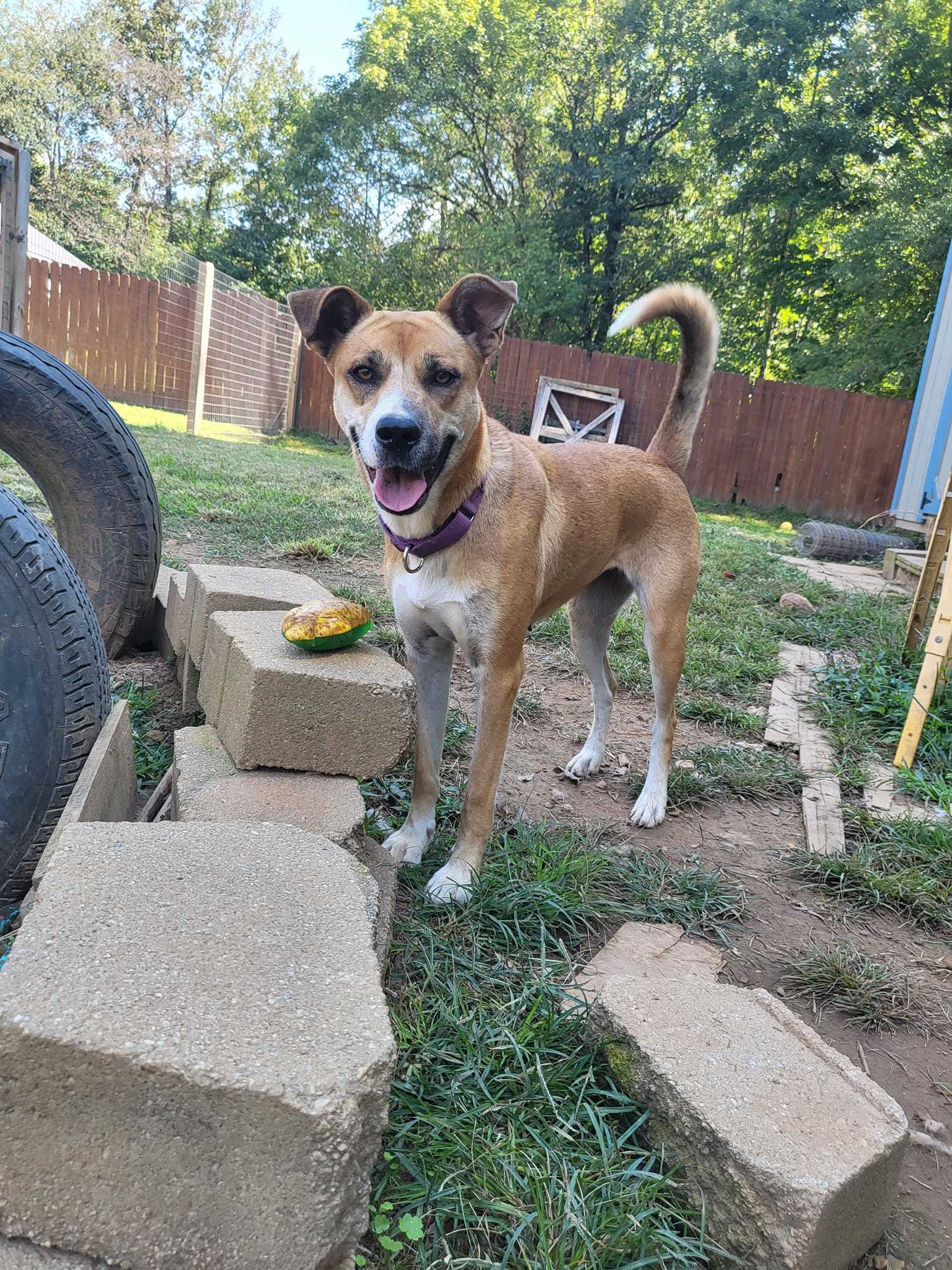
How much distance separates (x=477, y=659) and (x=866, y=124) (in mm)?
25205

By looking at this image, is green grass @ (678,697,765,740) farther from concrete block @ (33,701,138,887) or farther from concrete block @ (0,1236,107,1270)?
concrete block @ (0,1236,107,1270)

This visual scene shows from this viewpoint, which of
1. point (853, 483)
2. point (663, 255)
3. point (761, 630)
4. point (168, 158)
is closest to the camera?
point (761, 630)

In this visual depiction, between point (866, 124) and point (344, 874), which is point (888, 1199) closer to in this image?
Answer: point (344, 874)

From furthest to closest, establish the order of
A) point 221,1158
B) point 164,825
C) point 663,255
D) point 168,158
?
point 168,158, point 663,255, point 164,825, point 221,1158

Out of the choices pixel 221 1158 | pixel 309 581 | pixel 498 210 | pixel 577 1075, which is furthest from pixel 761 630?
pixel 498 210

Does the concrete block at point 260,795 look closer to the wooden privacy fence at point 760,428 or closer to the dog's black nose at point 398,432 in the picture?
the dog's black nose at point 398,432

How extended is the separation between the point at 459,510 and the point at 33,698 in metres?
1.28

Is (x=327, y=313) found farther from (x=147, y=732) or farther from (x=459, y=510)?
(x=147, y=732)

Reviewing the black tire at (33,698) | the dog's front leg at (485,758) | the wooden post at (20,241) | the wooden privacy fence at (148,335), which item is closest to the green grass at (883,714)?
the dog's front leg at (485,758)

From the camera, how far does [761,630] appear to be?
5680 millimetres

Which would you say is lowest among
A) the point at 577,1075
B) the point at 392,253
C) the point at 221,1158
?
the point at 577,1075

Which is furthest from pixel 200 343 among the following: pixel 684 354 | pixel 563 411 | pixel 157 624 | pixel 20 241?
pixel 684 354

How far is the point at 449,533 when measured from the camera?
101 inches

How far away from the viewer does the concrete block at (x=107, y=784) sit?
6.21 feet
